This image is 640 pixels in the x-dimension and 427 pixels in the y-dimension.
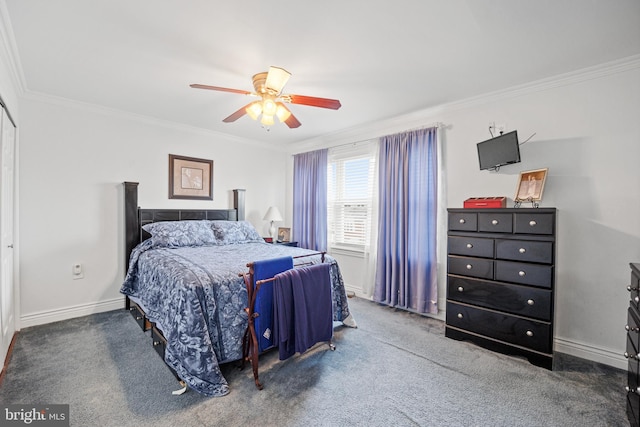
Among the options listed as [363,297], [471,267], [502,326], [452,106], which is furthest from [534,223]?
[363,297]

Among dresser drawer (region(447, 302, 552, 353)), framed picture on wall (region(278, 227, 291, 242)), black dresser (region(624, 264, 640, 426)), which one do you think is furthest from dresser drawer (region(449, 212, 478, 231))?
framed picture on wall (region(278, 227, 291, 242))

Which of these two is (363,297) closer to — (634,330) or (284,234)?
(284,234)

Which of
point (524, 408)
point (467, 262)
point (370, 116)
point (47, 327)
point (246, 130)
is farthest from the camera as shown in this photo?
point (246, 130)

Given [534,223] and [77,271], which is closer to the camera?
[534,223]

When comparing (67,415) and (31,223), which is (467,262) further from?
(31,223)

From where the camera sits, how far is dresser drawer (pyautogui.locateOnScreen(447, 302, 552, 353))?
230 centimetres

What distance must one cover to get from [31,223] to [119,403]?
93.8 inches

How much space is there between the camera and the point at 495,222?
256 cm

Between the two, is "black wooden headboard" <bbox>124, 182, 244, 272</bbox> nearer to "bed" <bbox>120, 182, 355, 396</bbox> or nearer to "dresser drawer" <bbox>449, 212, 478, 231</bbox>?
"bed" <bbox>120, 182, 355, 396</bbox>

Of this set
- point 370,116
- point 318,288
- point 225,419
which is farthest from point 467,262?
point 225,419

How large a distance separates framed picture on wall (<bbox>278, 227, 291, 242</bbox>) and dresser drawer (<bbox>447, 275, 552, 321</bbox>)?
2764mm

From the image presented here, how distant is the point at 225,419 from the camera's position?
172cm

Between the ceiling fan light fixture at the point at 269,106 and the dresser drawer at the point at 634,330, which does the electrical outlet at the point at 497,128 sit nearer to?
the dresser drawer at the point at 634,330

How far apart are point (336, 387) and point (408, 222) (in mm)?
2123
